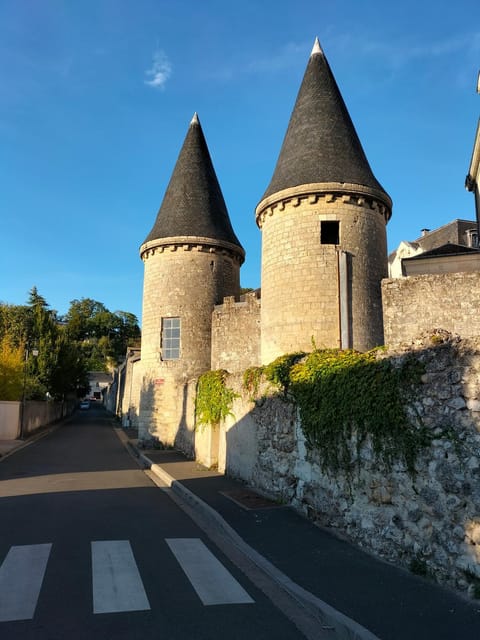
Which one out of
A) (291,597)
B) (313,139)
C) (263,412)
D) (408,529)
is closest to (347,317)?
(263,412)

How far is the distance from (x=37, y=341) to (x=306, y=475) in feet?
97.2

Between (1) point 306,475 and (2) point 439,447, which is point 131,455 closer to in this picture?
(1) point 306,475

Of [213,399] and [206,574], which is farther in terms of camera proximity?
[213,399]

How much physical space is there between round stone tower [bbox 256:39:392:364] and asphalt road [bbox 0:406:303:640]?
6.25 meters

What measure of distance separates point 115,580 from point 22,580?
0.90m

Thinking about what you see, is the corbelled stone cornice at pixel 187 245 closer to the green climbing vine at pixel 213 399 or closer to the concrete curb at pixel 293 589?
the green climbing vine at pixel 213 399

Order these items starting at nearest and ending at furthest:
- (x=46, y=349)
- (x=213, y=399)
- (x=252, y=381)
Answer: (x=252, y=381)
(x=213, y=399)
(x=46, y=349)

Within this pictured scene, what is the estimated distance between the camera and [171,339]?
20.4m

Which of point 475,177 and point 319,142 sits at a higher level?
point 475,177

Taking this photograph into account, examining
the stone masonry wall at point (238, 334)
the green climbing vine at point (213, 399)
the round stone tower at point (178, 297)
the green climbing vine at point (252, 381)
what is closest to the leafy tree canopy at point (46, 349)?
the round stone tower at point (178, 297)

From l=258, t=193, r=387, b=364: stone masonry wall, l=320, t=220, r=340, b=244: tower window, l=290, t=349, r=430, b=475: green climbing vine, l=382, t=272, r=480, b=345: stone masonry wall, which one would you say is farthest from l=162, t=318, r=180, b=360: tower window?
l=290, t=349, r=430, b=475: green climbing vine

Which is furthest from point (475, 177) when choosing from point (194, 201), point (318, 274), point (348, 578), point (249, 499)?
point (348, 578)

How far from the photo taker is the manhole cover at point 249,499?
896cm

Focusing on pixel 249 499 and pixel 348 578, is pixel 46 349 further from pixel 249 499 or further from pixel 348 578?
pixel 348 578
